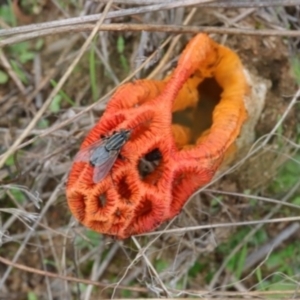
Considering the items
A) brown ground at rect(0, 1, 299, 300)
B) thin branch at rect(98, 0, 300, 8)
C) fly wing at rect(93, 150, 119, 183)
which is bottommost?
brown ground at rect(0, 1, 299, 300)

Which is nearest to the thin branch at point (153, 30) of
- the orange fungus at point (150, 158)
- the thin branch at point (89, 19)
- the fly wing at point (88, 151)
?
the thin branch at point (89, 19)

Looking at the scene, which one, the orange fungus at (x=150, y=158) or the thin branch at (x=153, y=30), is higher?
the thin branch at (x=153, y=30)

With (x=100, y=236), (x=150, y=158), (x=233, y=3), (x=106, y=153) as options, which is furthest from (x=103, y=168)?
(x=233, y=3)

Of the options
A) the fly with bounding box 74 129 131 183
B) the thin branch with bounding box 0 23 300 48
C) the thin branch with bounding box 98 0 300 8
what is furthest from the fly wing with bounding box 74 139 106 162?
the thin branch with bounding box 98 0 300 8

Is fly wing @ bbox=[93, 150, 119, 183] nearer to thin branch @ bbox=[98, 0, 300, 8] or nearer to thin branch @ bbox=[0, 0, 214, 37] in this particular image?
thin branch @ bbox=[0, 0, 214, 37]

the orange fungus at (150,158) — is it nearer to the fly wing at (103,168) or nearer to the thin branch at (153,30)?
the fly wing at (103,168)

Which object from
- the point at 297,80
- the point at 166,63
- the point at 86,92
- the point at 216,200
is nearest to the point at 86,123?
the point at 86,92

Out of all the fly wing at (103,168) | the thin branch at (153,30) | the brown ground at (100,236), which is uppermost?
the thin branch at (153,30)

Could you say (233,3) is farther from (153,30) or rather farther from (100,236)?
(100,236)
